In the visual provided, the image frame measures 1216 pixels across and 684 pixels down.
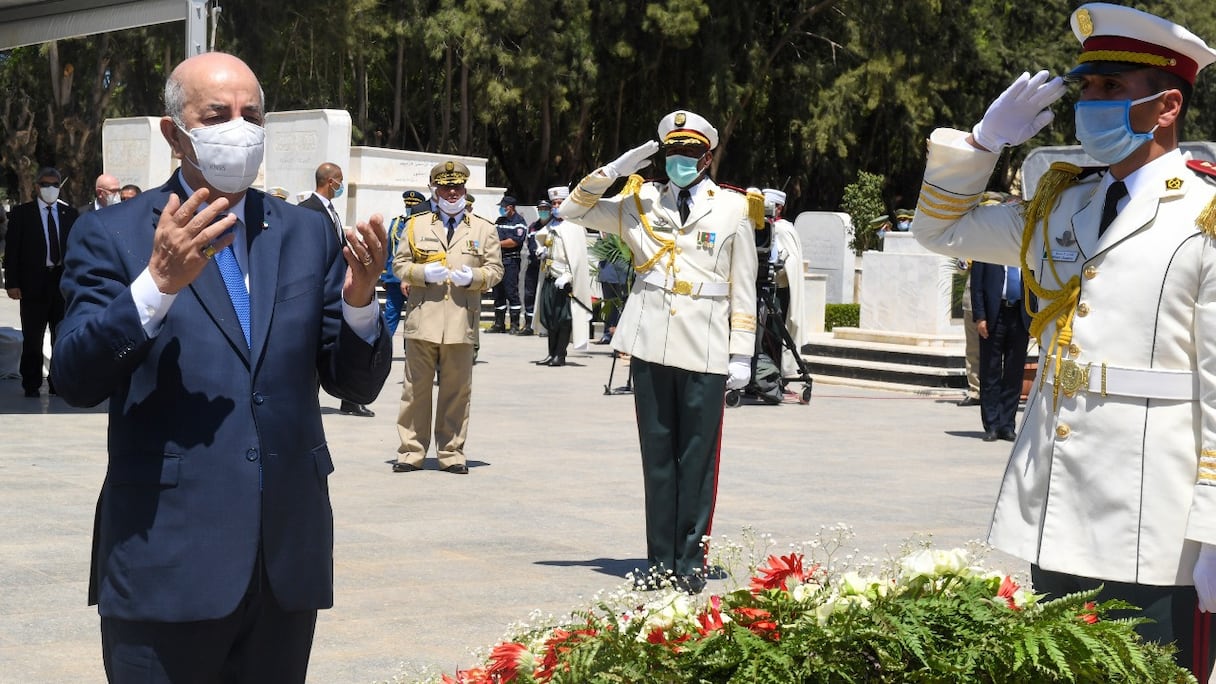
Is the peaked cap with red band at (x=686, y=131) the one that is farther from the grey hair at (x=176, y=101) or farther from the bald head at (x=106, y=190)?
the bald head at (x=106, y=190)

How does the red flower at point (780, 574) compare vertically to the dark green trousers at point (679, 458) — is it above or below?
above

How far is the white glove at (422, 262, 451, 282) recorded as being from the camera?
10953 mm

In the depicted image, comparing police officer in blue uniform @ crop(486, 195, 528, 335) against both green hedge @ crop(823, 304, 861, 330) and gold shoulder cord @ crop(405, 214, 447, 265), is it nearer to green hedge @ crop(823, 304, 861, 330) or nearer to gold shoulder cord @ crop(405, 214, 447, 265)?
green hedge @ crop(823, 304, 861, 330)

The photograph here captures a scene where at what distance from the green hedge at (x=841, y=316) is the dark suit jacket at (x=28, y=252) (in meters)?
11.6

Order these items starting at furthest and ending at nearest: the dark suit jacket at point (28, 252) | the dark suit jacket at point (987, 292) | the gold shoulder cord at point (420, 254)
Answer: the dark suit jacket at point (28, 252)
the dark suit jacket at point (987, 292)
the gold shoulder cord at point (420, 254)

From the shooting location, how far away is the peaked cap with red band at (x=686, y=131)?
7699mm

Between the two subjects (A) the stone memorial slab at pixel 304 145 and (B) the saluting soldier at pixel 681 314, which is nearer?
(B) the saluting soldier at pixel 681 314

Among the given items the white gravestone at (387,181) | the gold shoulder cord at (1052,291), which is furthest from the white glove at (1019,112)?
the white gravestone at (387,181)

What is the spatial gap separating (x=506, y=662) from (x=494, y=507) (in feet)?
21.6

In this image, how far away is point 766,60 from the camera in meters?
41.2

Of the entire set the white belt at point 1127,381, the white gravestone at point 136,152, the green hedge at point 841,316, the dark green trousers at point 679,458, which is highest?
the white gravestone at point 136,152

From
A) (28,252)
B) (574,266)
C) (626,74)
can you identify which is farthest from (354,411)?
(626,74)

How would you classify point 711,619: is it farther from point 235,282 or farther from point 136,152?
point 136,152

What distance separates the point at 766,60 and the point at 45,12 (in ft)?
91.0
